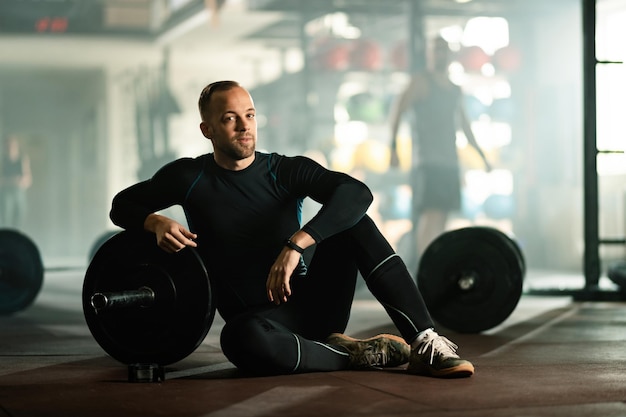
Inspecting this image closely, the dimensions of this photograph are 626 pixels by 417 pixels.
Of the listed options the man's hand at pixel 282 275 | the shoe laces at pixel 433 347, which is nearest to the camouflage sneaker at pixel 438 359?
the shoe laces at pixel 433 347

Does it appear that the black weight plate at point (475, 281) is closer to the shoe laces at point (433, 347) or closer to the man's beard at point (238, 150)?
the shoe laces at point (433, 347)

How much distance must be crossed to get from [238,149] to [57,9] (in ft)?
16.6

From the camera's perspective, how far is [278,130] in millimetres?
6984

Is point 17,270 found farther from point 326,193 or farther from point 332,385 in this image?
point 332,385

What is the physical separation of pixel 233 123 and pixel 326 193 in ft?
1.01

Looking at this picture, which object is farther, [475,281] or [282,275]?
[475,281]

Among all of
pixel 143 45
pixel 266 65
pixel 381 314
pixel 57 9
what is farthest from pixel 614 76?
pixel 57 9

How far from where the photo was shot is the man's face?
276 centimetres

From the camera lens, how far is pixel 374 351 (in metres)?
2.88


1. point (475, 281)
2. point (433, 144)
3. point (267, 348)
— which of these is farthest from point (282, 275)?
point (433, 144)

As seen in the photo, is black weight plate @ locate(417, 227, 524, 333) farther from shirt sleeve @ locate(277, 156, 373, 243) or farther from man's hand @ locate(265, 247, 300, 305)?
man's hand @ locate(265, 247, 300, 305)

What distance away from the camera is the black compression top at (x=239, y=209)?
2822 millimetres

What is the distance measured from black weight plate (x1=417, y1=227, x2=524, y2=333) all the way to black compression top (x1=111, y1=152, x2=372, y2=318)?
45.1 inches

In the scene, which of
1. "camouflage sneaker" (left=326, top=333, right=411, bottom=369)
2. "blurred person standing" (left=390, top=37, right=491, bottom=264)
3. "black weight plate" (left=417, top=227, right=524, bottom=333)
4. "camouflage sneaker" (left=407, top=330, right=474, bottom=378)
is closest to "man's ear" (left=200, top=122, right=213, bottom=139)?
"camouflage sneaker" (left=326, top=333, right=411, bottom=369)
